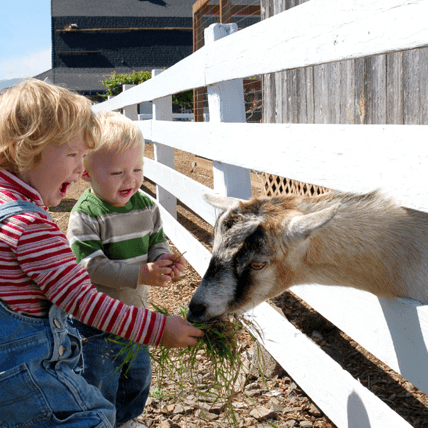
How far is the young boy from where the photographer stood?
2.48 meters

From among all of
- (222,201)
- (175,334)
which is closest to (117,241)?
(222,201)

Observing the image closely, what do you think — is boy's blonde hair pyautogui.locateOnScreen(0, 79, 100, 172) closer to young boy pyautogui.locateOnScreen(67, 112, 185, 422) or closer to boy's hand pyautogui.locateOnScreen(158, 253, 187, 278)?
young boy pyautogui.locateOnScreen(67, 112, 185, 422)

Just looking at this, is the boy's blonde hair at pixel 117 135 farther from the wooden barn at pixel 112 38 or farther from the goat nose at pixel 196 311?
the wooden barn at pixel 112 38

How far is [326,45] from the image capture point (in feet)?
6.91

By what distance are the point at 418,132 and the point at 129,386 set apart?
2038mm

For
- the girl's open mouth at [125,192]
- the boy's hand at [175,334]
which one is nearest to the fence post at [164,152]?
the girl's open mouth at [125,192]

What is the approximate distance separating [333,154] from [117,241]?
4.16ft

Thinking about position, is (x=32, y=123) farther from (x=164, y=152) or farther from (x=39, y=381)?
(x=164, y=152)

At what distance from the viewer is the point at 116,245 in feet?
8.67

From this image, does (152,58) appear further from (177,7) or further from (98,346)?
(98,346)

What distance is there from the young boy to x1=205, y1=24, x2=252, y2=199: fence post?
41.2 inches

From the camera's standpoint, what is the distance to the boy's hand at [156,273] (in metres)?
2.44

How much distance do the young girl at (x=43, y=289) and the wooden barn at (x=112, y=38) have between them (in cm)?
4288

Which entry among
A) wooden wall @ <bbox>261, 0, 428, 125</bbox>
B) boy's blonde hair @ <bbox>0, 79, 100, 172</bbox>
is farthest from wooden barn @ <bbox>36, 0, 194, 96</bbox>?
boy's blonde hair @ <bbox>0, 79, 100, 172</bbox>
